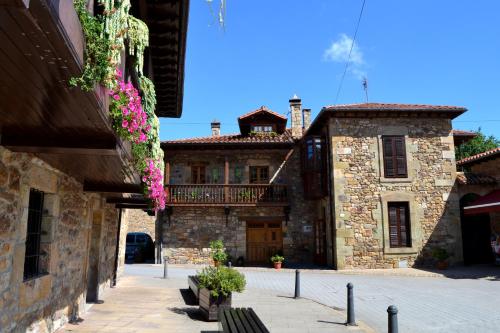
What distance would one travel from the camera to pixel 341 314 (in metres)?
8.00

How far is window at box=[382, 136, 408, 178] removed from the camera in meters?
17.4

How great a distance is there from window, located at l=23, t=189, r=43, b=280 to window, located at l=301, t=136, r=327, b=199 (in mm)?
14126

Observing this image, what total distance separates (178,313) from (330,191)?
437 inches

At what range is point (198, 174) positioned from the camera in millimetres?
20766

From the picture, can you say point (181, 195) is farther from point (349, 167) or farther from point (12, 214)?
point (12, 214)

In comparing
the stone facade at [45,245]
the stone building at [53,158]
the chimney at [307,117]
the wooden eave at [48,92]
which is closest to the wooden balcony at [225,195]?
the chimney at [307,117]

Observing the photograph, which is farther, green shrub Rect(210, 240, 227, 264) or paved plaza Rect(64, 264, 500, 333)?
green shrub Rect(210, 240, 227, 264)

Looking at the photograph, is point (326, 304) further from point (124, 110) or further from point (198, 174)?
point (198, 174)

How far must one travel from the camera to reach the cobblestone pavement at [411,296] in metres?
7.28

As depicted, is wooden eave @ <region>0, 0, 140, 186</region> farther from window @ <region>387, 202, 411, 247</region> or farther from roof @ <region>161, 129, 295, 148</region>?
roof @ <region>161, 129, 295, 148</region>

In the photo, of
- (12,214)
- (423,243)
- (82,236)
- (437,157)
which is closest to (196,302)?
(82,236)

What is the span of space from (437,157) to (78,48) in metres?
17.5

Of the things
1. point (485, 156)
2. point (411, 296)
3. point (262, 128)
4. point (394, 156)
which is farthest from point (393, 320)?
point (262, 128)

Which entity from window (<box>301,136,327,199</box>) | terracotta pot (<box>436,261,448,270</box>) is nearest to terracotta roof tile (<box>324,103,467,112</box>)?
window (<box>301,136,327,199</box>)
